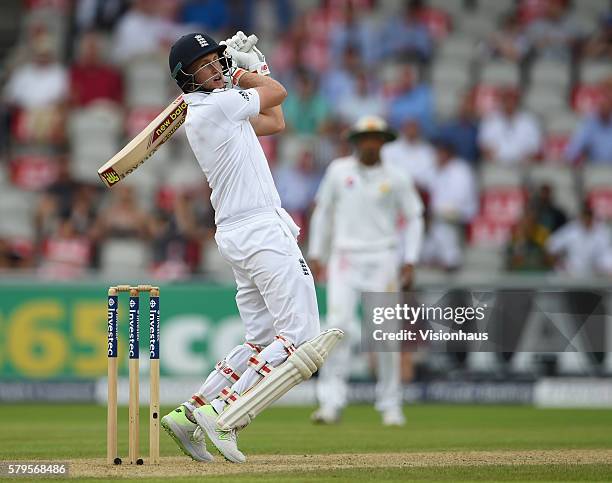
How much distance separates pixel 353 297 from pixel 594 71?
6997mm

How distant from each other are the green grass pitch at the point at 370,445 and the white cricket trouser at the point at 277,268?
694 mm

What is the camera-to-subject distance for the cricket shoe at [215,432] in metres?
6.67

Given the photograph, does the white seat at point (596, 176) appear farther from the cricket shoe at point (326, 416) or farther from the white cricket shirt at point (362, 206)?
the cricket shoe at point (326, 416)

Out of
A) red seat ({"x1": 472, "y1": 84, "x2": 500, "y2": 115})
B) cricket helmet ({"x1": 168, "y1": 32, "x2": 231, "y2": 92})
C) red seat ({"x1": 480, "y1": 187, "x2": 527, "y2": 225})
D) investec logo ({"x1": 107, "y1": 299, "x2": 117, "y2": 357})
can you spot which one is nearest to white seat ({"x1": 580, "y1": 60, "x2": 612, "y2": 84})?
red seat ({"x1": 472, "y1": 84, "x2": 500, "y2": 115})

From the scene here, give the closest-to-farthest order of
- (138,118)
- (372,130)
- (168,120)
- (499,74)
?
1. (168,120)
2. (372,130)
3. (138,118)
4. (499,74)

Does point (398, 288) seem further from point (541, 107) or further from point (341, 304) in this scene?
point (541, 107)

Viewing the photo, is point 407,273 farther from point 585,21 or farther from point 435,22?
point 585,21

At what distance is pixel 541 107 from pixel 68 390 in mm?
6725

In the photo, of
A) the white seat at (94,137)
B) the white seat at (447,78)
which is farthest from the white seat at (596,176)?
the white seat at (94,137)

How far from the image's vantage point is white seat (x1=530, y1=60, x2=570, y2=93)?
1673 cm

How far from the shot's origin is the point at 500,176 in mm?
15203

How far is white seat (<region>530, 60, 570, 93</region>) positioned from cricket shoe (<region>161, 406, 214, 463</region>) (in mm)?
10649

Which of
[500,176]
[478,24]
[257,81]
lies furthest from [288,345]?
[478,24]

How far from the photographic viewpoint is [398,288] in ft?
36.0
